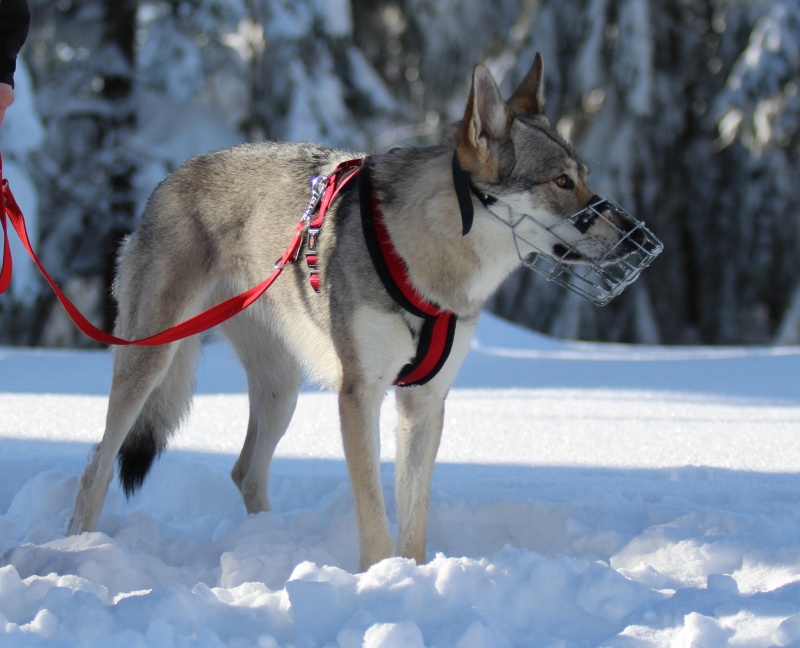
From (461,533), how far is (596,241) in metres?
1.15

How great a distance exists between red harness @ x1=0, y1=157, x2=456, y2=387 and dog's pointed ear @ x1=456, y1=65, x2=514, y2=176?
360 mm

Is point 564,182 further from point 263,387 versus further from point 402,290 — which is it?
point 263,387

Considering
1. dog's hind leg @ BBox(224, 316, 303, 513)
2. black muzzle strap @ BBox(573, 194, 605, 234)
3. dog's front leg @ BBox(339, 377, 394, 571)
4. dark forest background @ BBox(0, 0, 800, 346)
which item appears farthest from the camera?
dark forest background @ BBox(0, 0, 800, 346)

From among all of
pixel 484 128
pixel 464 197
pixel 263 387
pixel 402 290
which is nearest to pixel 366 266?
pixel 402 290

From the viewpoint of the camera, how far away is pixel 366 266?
3.07 metres

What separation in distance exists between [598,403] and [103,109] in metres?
7.85

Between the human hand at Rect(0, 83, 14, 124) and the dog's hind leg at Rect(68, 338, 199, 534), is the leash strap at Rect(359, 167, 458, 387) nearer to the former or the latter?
the dog's hind leg at Rect(68, 338, 199, 534)

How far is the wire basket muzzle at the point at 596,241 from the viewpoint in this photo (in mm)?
2859

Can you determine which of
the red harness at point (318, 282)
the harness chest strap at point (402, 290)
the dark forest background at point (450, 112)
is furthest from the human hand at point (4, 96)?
the dark forest background at point (450, 112)

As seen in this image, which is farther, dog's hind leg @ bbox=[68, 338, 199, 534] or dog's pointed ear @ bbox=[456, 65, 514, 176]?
dog's hind leg @ bbox=[68, 338, 199, 534]

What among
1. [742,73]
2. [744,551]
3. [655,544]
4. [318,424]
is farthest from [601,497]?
[742,73]

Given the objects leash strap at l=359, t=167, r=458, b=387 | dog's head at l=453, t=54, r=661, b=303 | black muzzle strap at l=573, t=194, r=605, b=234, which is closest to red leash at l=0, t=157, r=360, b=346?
leash strap at l=359, t=167, r=458, b=387

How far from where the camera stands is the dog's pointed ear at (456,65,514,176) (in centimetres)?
287

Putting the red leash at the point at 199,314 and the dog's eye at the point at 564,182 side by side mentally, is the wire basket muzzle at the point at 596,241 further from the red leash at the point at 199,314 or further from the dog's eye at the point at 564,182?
the red leash at the point at 199,314
